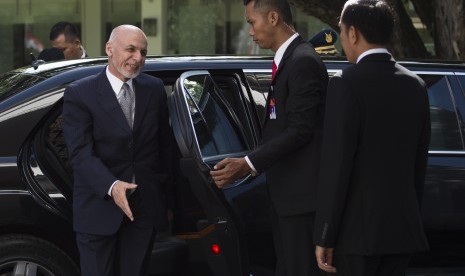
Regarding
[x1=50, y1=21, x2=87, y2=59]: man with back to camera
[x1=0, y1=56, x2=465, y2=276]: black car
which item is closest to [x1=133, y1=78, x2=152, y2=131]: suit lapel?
[x1=0, y1=56, x2=465, y2=276]: black car

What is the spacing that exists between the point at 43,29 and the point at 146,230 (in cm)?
1353

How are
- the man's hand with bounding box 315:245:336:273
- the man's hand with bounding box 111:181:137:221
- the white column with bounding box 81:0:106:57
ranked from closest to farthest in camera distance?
the man's hand with bounding box 315:245:336:273 < the man's hand with bounding box 111:181:137:221 < the white column with bounding box 81:0:106:57

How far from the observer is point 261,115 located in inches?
202

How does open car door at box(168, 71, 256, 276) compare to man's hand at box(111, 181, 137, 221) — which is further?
open car door at box(168, 71, 256, 276)

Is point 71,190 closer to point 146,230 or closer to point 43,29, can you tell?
point 146,230

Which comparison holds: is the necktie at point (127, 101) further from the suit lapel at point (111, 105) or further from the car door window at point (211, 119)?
the car door window at point (211, 119)

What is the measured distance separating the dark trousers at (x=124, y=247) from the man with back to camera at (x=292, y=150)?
1.37 feet

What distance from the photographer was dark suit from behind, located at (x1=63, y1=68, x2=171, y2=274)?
420 cm

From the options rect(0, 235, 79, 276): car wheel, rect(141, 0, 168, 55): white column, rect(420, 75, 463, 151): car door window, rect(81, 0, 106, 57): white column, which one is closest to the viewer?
rect(0, 235, 79, 276): car wheel

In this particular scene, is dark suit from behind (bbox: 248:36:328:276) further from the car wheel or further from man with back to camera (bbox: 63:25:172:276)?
the car wheel

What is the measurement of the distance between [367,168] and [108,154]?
126cm

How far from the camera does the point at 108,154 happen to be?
168 inches

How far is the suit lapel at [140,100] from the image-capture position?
433 cm

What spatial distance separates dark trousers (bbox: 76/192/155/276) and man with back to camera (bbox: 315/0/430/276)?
3.26 ft
